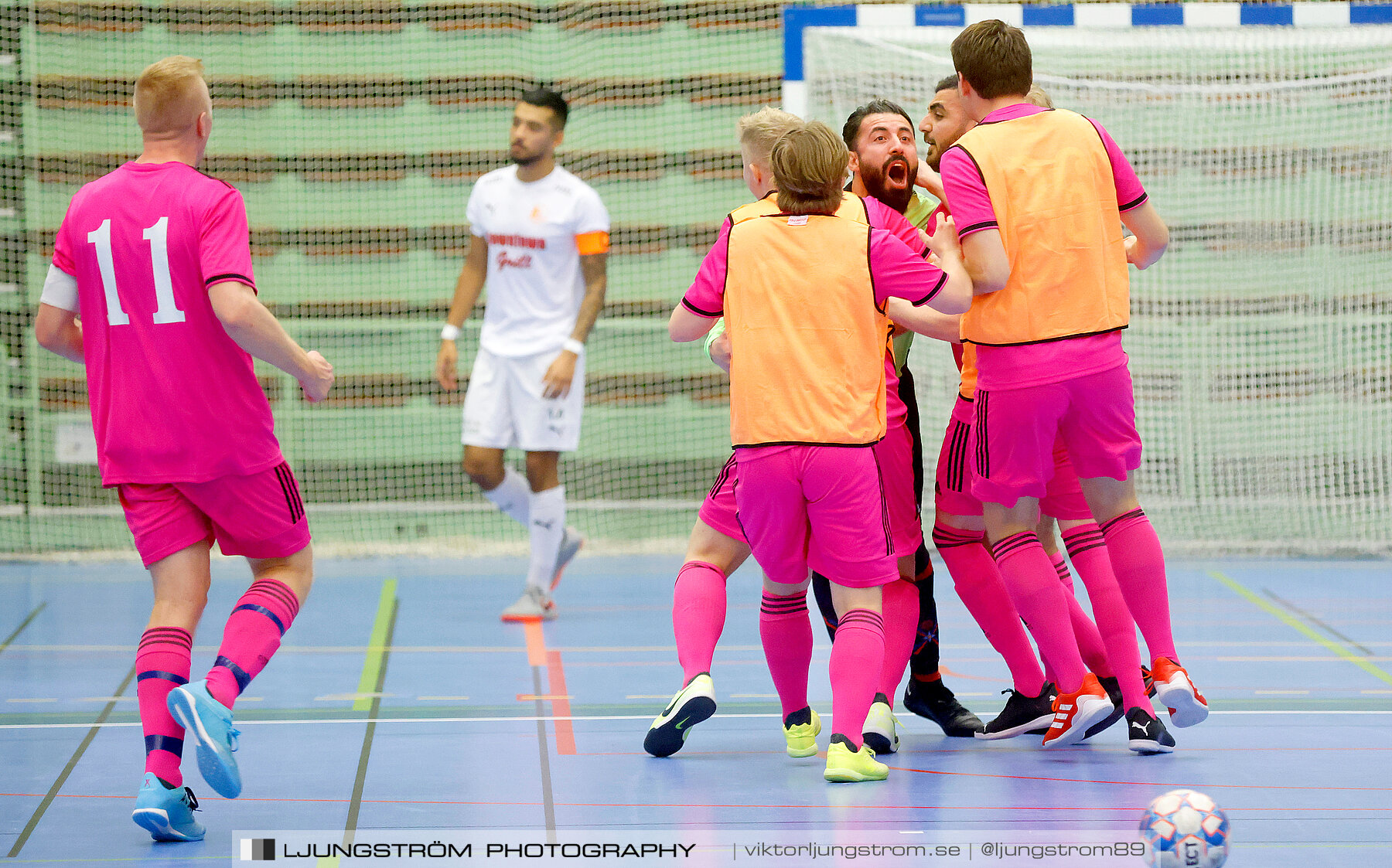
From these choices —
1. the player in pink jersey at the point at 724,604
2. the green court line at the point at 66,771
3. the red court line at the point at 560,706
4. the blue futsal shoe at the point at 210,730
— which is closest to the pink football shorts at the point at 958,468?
the player in pink jersey at the point at 724,604

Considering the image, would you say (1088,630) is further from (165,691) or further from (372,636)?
(372,636)

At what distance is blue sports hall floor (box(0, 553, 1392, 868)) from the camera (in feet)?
9.69

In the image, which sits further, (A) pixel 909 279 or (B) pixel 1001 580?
(B) pixel 1001 580

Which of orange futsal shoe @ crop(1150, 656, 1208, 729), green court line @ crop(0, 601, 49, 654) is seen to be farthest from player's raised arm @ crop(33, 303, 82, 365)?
orange futsal shoe @ crop(1150, 656, 1208, 729)

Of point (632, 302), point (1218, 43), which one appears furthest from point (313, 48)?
point (1218, 43)

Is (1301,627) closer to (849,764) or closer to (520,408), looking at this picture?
(849,764)

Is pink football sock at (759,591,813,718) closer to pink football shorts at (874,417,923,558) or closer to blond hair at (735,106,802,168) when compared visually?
pink football shorts at (874,417,923,558)

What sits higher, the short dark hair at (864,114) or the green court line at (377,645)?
the short dark hair at (864,114)

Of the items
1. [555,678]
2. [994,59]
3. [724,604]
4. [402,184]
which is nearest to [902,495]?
[724,604]

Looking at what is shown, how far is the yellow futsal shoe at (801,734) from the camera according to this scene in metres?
3.52

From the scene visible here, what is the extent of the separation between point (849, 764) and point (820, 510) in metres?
0.58

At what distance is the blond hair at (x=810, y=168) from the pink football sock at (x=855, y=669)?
94 cm

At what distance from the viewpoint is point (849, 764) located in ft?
10.8

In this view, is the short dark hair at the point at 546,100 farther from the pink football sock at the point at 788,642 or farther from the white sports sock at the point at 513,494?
the pink football sock at the point at 788,642
